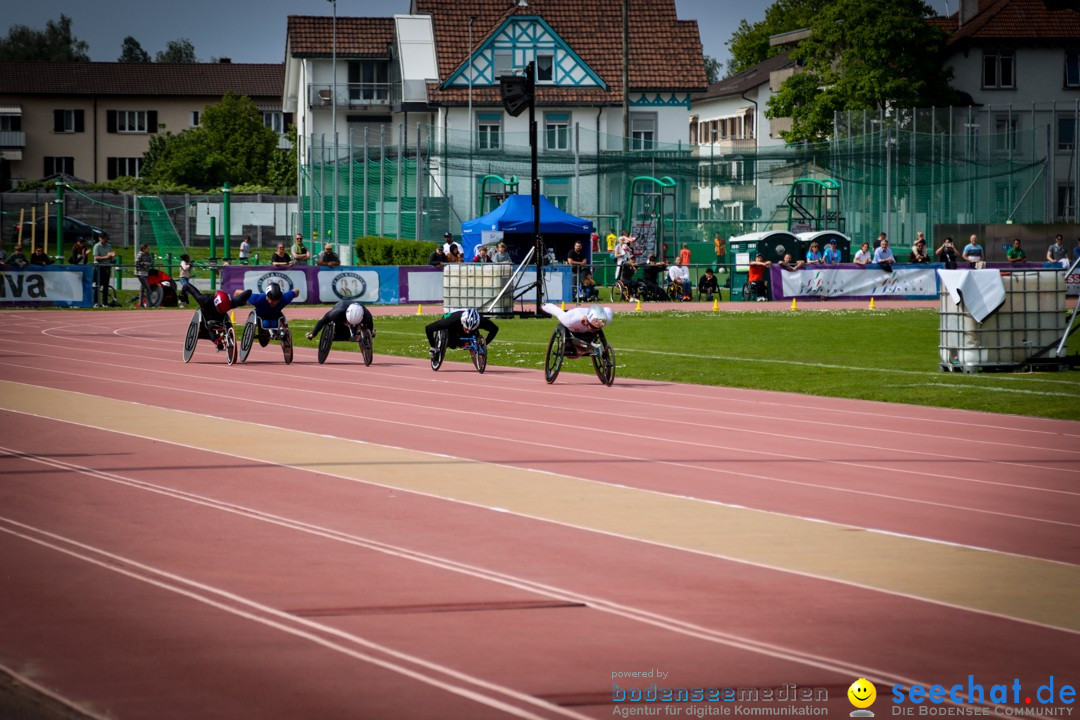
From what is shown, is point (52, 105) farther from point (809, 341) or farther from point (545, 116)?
point (809, 341)

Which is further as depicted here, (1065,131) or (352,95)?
(352,95)

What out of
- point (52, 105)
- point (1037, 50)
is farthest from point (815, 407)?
point (52, 105)

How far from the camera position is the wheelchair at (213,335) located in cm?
2167

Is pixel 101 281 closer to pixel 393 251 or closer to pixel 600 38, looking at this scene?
pixel 393 251

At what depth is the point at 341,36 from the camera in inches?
2872

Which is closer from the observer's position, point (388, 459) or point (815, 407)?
point (388, 459)

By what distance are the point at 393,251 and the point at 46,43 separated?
10980 cm

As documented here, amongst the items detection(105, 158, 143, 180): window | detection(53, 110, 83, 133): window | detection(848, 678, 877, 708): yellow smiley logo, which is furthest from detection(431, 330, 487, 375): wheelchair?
detection(53, 110, 83, 133): window

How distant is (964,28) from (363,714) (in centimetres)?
7209

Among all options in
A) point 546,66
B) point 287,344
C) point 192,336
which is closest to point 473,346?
point 287,344

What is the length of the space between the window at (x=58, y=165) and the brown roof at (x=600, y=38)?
3387 cm

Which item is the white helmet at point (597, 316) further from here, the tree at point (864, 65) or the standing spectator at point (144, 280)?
the tree at point (864, 65)

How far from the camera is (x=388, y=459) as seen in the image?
39.8 feet

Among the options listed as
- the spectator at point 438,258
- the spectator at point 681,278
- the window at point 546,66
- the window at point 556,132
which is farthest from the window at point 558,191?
the window at point 546,66
